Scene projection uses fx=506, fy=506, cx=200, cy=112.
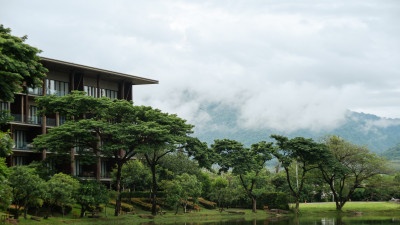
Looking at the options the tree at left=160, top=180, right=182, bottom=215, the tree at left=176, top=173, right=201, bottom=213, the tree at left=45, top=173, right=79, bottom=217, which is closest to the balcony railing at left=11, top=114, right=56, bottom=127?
the tree at left=45, top=173, right=79, bottom=217

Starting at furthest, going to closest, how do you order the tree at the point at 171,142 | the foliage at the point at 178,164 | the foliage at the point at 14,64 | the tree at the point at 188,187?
the foliage at the point at 178,164
the tree at the point at 188,187
the tree at the point at 171,142
the foliage at the point at 14,64

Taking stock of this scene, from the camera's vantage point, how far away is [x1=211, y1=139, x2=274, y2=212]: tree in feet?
214

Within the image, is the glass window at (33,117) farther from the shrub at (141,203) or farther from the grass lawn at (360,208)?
the grass lawn at (360,208)

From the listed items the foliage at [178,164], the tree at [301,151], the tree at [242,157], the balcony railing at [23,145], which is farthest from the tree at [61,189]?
the tree at [301,151]

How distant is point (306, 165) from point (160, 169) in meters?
20.5

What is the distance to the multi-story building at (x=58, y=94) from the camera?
2356 inches

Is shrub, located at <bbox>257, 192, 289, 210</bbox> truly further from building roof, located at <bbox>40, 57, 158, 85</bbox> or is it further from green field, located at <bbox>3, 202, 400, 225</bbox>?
building roof, located at <bbox>40, 57, 158, 85</bbox>

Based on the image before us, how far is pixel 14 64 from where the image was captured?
23.6m

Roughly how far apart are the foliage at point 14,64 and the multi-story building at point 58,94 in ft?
99.0

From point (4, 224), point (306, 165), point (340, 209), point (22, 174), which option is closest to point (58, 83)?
point (22, 174)

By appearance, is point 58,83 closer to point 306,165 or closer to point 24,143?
point 24,143

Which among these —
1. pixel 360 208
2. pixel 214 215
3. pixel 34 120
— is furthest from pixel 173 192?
pixel 360 208

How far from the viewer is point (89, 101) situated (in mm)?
51938

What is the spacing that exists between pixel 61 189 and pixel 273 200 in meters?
35.3
